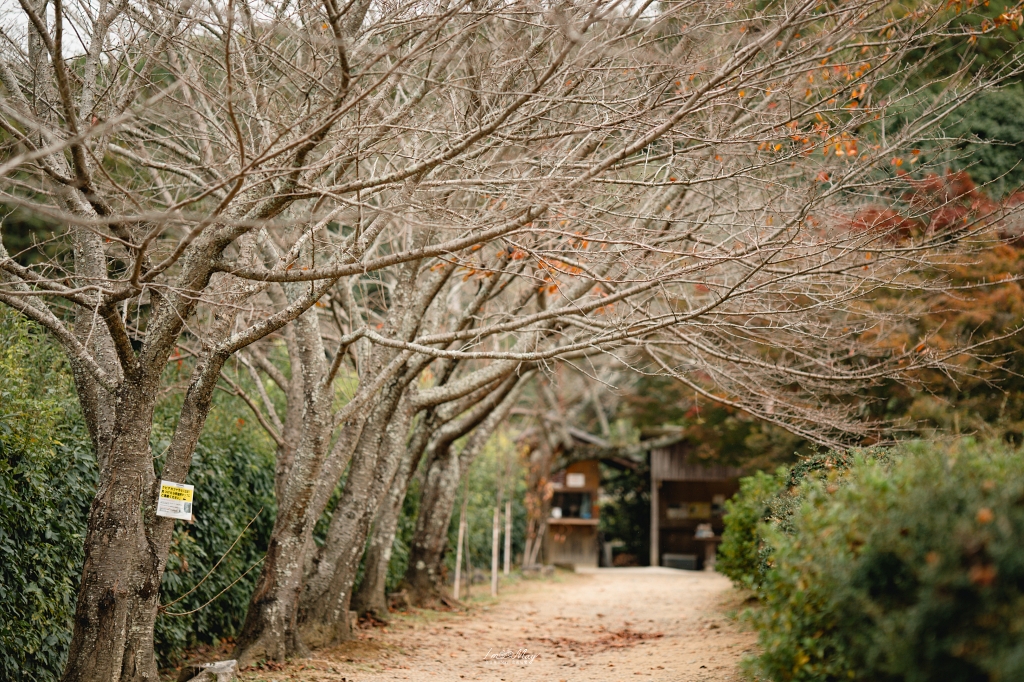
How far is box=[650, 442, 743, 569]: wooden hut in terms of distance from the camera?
2305cm

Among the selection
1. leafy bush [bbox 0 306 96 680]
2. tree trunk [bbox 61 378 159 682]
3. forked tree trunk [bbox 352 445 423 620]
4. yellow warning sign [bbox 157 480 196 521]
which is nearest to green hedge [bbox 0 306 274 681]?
leafy bush [bbox 0 306 96 680]

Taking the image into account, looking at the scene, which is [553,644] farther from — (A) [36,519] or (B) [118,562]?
(A) [36,519]

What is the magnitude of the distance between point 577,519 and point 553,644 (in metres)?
13.5

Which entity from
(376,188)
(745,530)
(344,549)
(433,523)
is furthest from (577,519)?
(376,188)

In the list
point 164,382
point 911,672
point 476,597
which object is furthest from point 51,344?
point 476,597

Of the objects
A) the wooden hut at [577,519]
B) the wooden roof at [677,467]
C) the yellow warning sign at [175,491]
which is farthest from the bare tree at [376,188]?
the wooden hut at [577,519]

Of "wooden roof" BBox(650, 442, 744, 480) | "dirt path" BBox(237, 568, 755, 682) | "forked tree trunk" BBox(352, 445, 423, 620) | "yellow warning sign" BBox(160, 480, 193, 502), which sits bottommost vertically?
"dirt path" BBox(237, 568, 755, 682)

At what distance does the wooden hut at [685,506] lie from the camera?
23.0 m

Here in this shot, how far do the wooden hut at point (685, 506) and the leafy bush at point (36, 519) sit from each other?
56.9 ft

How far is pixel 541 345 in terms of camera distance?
9742 millimetres

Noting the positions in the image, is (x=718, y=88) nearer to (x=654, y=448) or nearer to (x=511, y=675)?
(x=511, y=675)

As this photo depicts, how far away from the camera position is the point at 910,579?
314cm

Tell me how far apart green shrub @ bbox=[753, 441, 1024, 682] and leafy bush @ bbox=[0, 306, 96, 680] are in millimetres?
4788

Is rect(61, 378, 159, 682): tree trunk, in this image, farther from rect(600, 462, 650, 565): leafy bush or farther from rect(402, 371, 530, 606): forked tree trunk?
rect(600, 462, 650, 565): leafy bush
